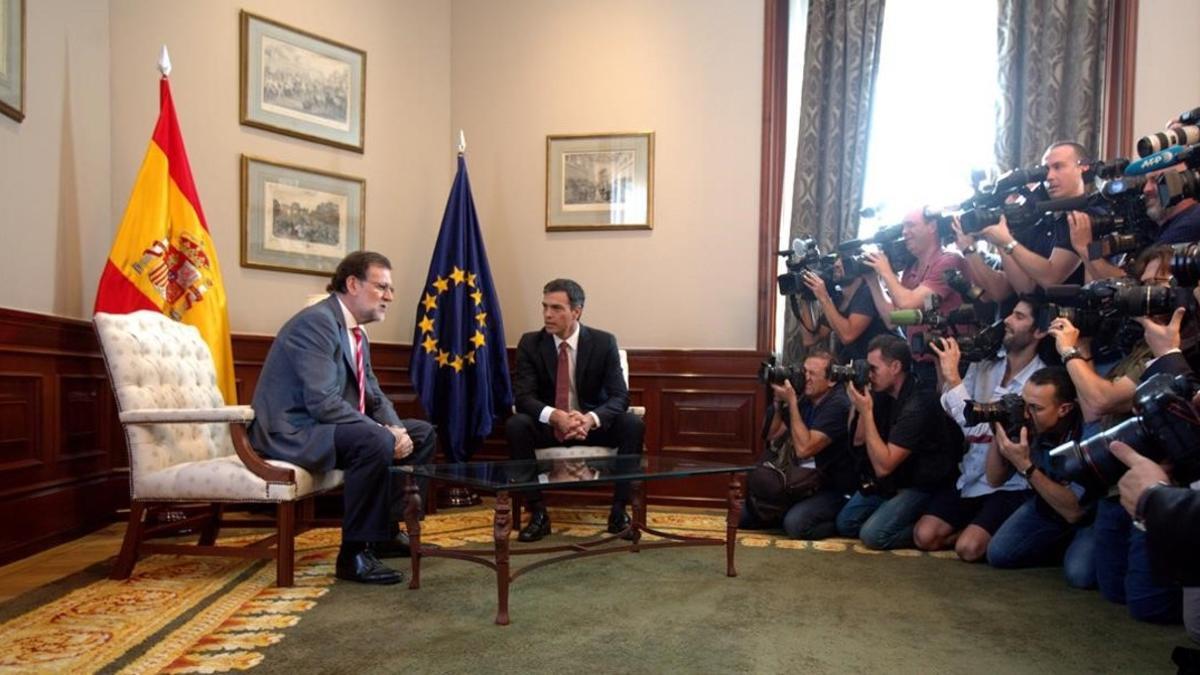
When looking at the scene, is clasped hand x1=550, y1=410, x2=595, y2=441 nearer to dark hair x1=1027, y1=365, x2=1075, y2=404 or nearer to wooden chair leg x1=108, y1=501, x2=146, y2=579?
wooden chair leg x1=108, y1=501, x2=146, y2=579

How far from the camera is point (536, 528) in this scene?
12.6 ft

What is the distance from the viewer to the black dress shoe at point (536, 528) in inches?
150

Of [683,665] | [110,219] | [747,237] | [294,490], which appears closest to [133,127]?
[110,219]

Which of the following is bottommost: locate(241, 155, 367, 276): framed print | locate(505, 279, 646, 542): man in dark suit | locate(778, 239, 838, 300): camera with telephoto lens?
locate(505, 279, 646, 542): man in dark suit

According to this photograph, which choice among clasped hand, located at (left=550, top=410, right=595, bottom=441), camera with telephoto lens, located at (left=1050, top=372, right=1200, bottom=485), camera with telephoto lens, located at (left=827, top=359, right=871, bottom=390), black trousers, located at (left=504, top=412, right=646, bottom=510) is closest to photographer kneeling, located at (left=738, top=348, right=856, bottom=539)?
camera with telephoto lens, located at (left=827, top=359, right=871, bottom=390)

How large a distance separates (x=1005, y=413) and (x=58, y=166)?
3.78 m

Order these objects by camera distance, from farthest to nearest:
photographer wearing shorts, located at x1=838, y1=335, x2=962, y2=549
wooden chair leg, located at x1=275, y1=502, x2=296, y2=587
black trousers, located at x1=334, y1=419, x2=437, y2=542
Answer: photographer wearing shorts, located at x1=838, y1=335, x2=962, y2=549
black trousers, located at x1=334, y1=419, x2=437, y2=542
wooden chair leg, located at x1=275, y1=502, x2=296, y2=587

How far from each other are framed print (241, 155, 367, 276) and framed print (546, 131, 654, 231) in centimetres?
108

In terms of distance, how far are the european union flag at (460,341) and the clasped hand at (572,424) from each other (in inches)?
27.9

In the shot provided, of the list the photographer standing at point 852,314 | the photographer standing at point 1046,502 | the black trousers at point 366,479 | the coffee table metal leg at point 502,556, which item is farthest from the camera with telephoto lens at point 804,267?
the coffee table metal leg at point 502,556

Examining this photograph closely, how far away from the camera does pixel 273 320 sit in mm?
4566

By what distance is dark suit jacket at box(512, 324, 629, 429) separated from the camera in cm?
431

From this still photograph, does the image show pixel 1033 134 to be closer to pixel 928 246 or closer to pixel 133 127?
pixel 928 246

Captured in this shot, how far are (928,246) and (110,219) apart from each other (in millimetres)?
3672
